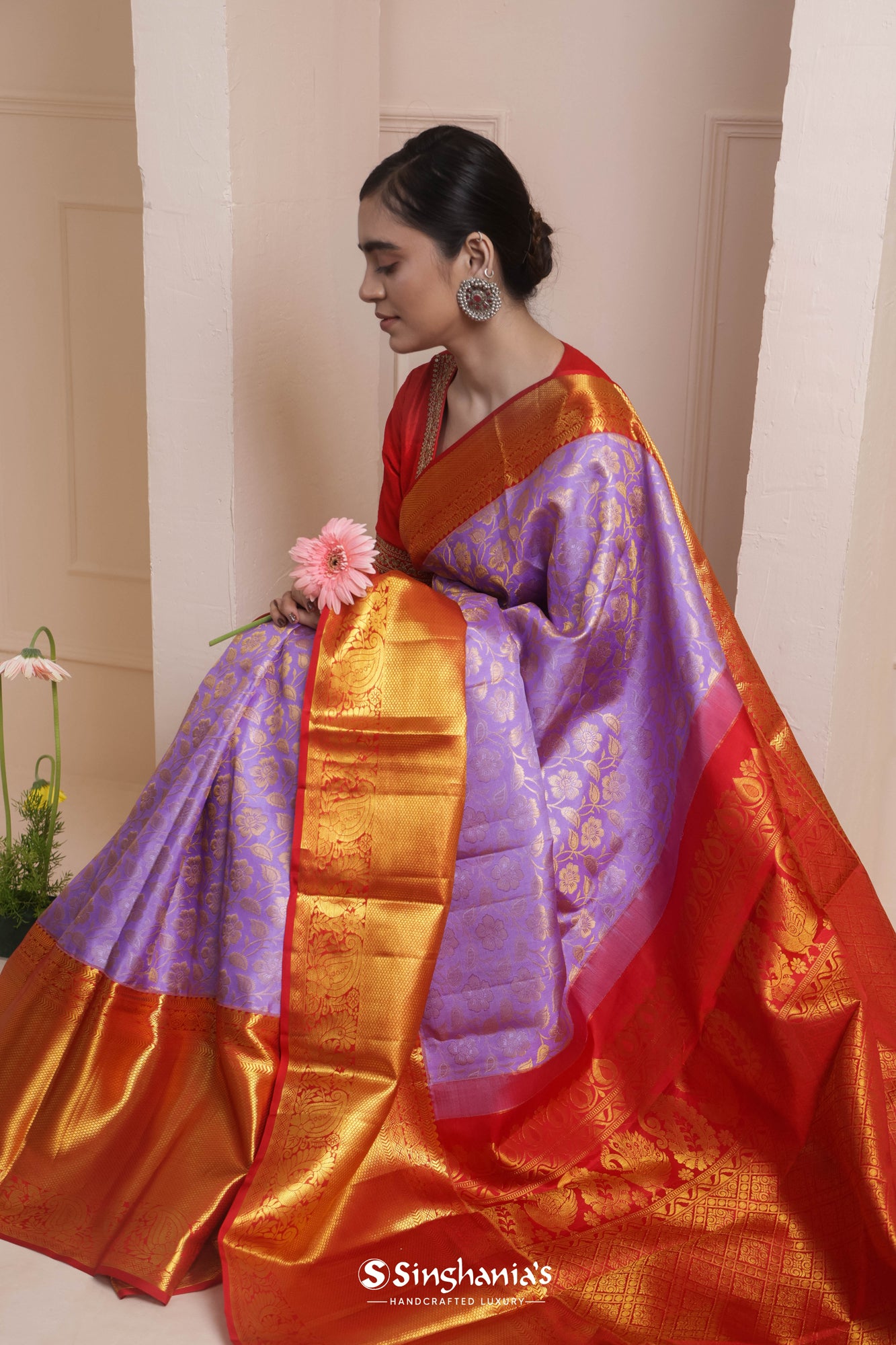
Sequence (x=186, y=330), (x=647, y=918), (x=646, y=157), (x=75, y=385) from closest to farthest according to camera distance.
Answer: (x=647, y=918) < (x=186, y=330) < (x=646, y=157) < (x=75, y=385)

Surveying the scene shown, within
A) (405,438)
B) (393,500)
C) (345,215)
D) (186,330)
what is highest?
(345,215)

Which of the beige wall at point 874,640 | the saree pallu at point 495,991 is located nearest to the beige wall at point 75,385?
the saree pallu at point 495,991

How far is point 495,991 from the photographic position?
160 cm

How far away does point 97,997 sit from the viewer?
1.67 metres

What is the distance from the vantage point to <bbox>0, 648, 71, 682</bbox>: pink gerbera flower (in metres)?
2.13

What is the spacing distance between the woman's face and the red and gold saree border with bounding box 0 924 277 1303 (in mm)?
1022

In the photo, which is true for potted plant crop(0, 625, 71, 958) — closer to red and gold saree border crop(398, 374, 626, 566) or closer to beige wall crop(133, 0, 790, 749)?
beige wall crop(133, 0, 790, 749)

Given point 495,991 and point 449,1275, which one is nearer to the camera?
point 449,1275

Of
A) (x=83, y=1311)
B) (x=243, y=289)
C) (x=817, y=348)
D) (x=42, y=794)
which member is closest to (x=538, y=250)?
(x=817, y=348)

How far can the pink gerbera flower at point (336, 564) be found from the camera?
1.70 meters

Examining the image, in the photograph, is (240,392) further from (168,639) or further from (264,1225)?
(264,1225)

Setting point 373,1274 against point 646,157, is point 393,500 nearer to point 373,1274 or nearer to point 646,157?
point 646,157

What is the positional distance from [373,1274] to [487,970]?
38 cm

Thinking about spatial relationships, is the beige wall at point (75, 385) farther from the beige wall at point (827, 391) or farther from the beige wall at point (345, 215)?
the beige wall at point (827, 391)
